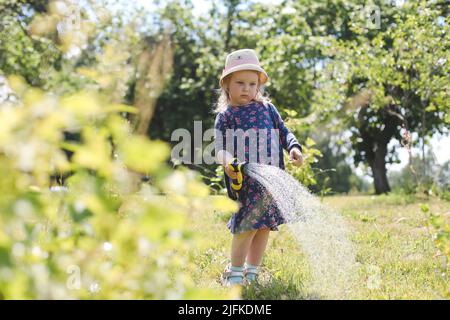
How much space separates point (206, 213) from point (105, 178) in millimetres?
4961

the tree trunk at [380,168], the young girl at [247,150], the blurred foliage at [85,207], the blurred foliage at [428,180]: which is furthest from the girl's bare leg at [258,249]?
the tree trunk at [380,168]

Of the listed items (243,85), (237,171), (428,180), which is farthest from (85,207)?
(428,180)

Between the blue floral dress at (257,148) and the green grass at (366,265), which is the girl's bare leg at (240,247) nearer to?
the blue floral dress at (257,148)

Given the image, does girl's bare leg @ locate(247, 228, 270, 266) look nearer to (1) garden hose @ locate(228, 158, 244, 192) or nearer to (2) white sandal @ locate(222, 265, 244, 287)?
(2) white sandal @ locate(222, 265, 244, 287)

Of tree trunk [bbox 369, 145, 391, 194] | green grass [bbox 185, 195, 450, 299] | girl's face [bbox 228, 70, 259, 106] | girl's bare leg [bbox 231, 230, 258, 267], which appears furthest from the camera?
tree trunk [bbox 369, 145, 391, 194]

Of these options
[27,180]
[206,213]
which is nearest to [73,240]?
[27,180]

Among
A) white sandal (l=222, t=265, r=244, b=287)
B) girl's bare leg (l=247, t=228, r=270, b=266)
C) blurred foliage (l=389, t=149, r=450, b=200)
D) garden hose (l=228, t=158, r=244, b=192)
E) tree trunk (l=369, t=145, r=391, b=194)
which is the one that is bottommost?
white sandal (l=222, t=265, r=244, b=287)

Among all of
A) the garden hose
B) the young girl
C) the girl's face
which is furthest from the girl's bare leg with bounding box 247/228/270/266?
the girl's face

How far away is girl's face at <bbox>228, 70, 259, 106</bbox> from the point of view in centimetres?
312

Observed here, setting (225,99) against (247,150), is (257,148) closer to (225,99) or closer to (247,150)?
(247,150)

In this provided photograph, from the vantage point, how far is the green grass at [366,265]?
242 cm

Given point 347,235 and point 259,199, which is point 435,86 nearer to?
point 347,235

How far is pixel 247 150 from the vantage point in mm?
3039
